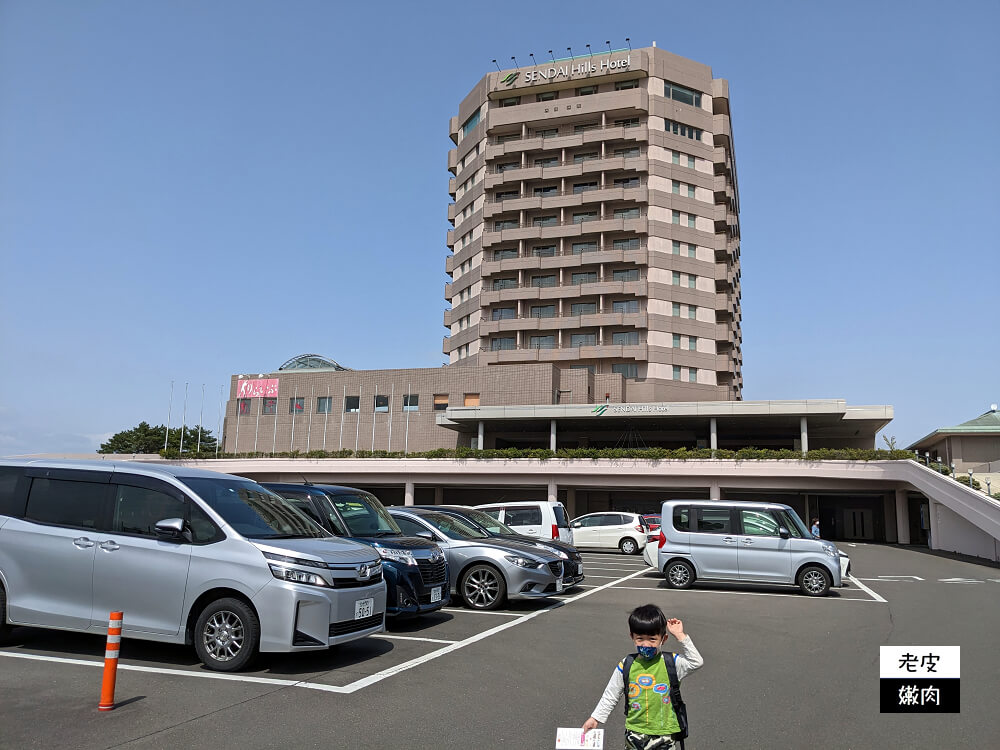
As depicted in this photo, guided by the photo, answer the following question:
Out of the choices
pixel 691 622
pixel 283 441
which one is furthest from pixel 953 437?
pixel 283 441

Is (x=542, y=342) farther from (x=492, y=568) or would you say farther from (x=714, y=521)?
(x=492, y=568)

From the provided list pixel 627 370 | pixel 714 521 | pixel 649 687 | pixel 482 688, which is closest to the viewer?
pixel 649 687

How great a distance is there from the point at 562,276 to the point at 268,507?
174 ft

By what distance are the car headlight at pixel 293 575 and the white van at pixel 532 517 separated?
1351 centimetres

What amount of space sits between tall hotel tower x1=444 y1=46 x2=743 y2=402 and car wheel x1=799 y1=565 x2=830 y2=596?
40.3 metres

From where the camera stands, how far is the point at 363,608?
792 cm

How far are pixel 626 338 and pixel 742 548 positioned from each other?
4261cm

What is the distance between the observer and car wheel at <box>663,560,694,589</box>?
52.9 ft

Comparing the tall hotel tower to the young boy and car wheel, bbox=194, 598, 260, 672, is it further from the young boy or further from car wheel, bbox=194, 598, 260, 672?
the young boy

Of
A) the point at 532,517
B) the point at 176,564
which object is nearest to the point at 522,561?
the point at 176,564

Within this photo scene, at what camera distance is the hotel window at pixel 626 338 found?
187 ft

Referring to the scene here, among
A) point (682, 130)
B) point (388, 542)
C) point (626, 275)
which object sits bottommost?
point (388, 542)

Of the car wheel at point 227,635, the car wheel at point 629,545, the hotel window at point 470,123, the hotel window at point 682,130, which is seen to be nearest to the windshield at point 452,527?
the car wheel at point 227,635

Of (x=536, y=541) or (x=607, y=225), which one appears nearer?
(x=536, y=541)
